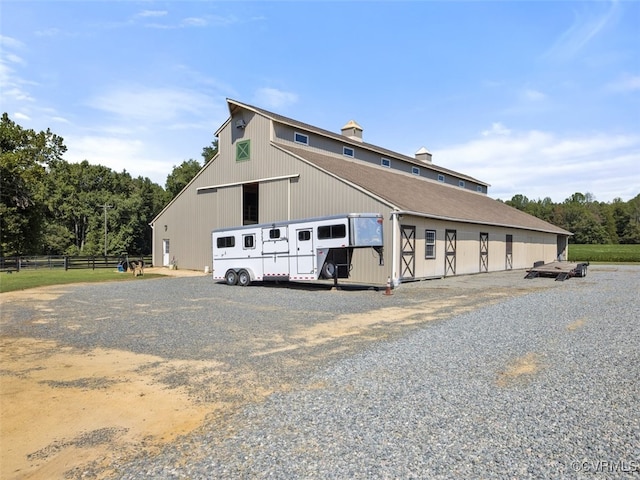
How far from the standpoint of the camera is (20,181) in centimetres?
3666

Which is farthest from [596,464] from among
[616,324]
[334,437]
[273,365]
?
[616,324]

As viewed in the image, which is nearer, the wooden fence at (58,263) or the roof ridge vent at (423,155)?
the wooden fence at (58,263)

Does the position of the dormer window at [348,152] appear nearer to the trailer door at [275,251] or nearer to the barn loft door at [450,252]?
the barn loft door at [450,252]

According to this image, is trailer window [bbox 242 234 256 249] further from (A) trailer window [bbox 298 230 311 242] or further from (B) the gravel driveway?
(B) the gravel driveway

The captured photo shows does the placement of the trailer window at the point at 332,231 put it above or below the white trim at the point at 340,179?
below

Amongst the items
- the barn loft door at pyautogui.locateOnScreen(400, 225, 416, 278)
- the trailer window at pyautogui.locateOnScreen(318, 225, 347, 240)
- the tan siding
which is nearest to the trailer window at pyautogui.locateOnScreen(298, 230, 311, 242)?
the trailer window at pyautogui.locateOnScreen(318, 225, 347, 240)

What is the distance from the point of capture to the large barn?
20.9m

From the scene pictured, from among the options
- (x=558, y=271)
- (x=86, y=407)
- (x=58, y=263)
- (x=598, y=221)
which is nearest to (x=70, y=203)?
(x=58, y=263)

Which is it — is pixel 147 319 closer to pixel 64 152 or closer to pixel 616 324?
pixel 616 324

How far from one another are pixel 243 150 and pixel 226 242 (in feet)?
25.7

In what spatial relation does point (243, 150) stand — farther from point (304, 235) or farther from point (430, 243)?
point (430, 243)

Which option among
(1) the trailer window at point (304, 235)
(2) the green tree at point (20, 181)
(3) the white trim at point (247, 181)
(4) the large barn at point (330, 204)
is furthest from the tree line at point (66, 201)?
(1) the trailer window at point (304, 235)

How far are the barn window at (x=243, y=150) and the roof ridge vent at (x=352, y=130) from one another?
9683 mm

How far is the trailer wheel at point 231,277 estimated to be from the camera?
812 inches
